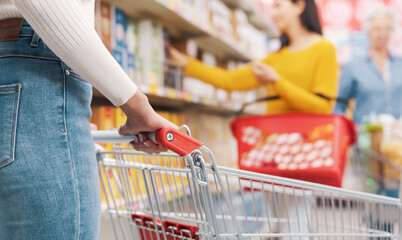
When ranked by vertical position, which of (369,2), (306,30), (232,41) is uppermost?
(369,2)

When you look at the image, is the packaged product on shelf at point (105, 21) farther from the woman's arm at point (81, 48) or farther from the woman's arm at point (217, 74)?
the woman's arm at point (81, 48)

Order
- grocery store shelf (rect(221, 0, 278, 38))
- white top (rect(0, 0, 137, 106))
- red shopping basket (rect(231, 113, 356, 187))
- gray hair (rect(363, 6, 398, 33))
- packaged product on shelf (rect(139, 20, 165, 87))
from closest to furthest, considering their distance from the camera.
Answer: white top (rect(0, 0, 137, 106)) < red shopping basket (rect(231, 113, 356, 187)) < packaged product on shelf (rect(139, 20, 165, 87)) < gray hair (rect(363, 6, 398, 33)) < grocery store shelf (rect(221, 0, 278, 38))

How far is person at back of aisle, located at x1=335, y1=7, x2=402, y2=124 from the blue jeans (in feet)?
11.0

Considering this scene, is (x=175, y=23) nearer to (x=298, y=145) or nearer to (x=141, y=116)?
(x=298, y=145)

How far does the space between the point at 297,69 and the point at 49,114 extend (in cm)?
151

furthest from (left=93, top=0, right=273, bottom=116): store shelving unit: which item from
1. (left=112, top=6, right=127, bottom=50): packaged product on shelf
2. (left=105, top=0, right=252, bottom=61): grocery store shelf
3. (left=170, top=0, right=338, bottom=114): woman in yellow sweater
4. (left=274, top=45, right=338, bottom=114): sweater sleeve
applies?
(left=274, top=45, right=338, bottom=114): sweater sleeve

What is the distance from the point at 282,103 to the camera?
201 centimetres

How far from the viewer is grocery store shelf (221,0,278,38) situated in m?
3.70

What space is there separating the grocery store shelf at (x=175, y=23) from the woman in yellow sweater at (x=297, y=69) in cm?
31

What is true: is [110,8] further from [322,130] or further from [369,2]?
[369,2]

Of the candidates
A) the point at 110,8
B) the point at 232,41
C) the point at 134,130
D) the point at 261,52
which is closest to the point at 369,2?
the point at 261,52

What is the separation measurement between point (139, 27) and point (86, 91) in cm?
151

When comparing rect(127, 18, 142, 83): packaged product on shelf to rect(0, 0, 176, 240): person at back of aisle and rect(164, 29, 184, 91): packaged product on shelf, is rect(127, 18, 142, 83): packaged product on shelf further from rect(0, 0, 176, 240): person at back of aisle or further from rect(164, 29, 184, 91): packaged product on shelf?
rect(0, 0, 176, 240): person at back of aisle

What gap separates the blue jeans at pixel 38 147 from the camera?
0.67m
